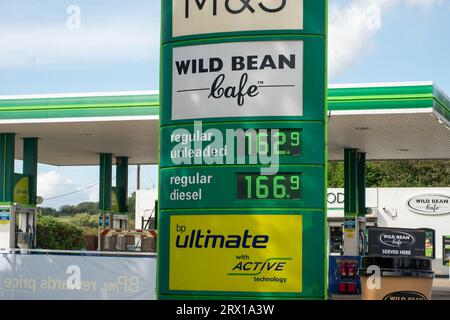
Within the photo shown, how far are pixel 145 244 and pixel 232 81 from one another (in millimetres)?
21730

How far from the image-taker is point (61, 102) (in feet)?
91.6

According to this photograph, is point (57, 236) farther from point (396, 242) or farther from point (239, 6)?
point (239, 6)

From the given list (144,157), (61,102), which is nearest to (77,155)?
(144,157)

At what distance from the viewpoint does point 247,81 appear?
1018 centimetres

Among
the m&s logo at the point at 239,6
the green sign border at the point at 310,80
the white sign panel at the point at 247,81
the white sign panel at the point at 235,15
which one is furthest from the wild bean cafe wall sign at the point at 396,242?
the m&s logo at the point at 239,6

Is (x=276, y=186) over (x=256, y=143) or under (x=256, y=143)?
under

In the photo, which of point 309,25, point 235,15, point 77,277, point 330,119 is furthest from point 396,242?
point 330,119

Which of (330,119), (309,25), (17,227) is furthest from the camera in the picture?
(17,227)

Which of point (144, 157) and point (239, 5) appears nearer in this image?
point (239, 5)

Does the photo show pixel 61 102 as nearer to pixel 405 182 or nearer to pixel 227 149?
pixel 227 149

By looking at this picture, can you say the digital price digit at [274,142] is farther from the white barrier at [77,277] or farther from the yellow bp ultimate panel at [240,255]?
the white barrier at [77,277]

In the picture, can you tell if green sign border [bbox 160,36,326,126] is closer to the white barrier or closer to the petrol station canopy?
the white barrier

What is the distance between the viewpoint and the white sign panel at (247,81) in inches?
400

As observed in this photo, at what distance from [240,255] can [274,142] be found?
4.51ft
